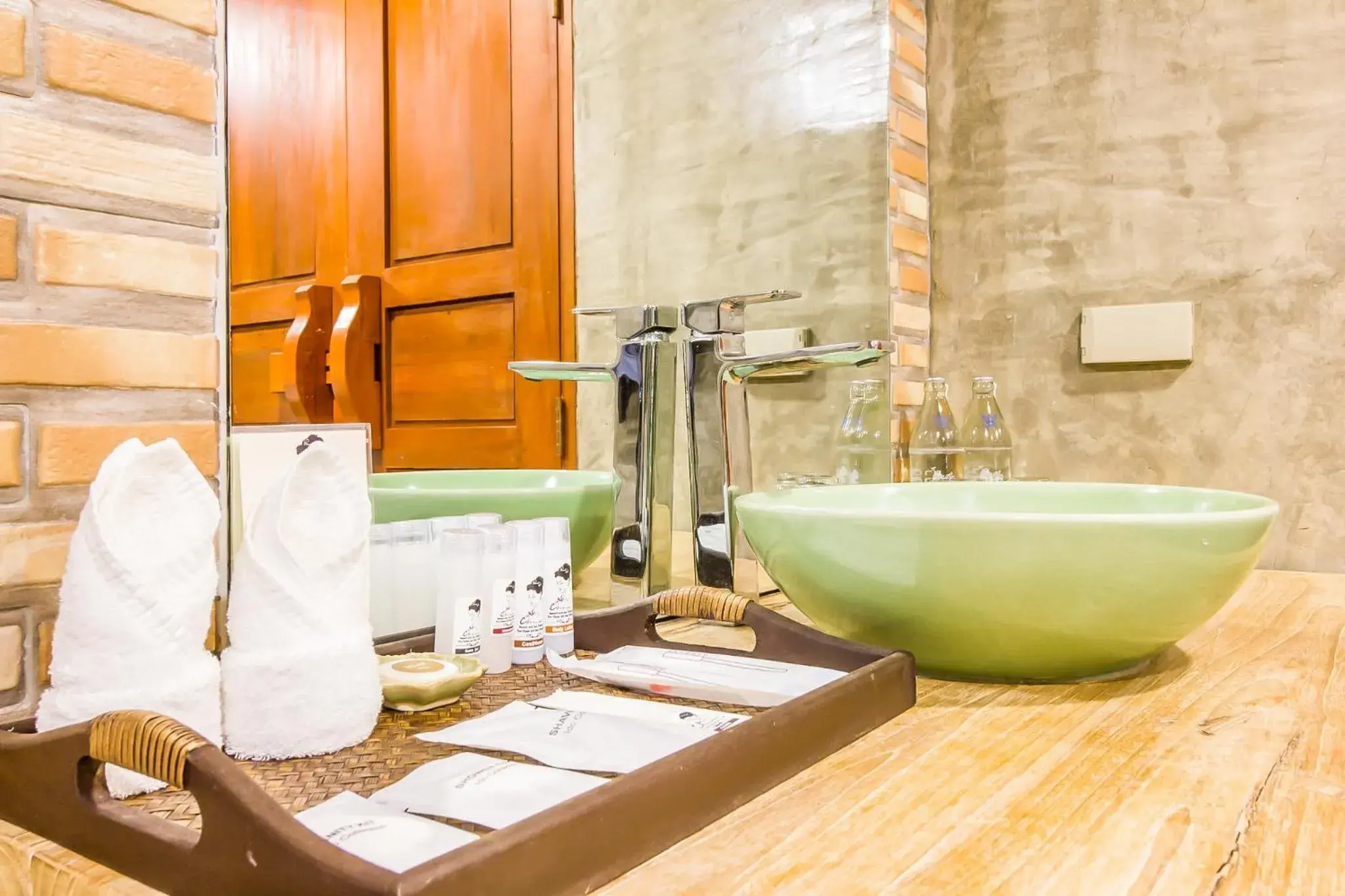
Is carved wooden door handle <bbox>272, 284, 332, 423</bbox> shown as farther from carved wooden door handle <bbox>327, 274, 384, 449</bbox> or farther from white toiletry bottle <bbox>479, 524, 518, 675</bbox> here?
white toiletry bottle <bbox>479, 524, 518, 675</bbox>

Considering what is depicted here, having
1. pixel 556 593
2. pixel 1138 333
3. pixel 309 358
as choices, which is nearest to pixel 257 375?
pixel 309 358

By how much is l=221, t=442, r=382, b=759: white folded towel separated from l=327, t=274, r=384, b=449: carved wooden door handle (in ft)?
0.98

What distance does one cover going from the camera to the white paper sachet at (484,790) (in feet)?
1.44

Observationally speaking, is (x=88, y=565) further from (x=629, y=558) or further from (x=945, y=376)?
(x=945, y=376)

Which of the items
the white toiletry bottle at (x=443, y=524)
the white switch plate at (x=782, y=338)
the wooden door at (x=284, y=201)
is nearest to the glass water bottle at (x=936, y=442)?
the white switch plate at (x=782, y=338)

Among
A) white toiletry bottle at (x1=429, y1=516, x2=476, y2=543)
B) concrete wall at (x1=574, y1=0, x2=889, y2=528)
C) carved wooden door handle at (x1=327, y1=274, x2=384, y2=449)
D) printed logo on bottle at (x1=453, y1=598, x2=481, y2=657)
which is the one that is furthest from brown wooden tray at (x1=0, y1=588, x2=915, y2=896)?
concrete wall at (x1=574, y1=0, x2=889, y2=528)

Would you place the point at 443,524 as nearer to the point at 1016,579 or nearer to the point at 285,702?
the point at 285,702

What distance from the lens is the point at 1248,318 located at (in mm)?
1302

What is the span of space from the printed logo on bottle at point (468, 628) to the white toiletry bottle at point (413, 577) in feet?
0.25

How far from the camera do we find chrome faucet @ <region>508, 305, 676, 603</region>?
1037 millimetres

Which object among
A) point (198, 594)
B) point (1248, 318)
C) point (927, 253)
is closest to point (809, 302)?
point (927, 253)

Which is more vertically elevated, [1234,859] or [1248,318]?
[1248,318]

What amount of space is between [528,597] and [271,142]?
1.43 feet

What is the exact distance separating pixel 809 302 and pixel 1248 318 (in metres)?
0.61
